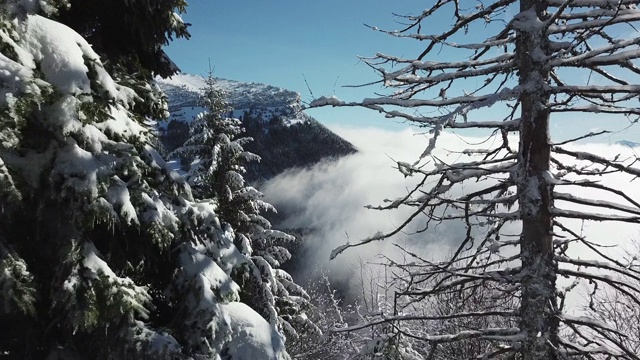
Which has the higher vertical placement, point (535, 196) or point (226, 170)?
point (535, 196)

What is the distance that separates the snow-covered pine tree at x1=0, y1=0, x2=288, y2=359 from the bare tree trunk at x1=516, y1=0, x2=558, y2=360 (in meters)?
2.44

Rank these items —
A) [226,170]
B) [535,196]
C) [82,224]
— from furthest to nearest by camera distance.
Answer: [226,170] → [535,196] → [82,224]

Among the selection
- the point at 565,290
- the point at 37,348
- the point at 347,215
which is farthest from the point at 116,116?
the point at 347,215

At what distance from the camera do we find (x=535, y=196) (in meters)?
3.90

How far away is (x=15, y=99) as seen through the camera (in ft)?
9.79

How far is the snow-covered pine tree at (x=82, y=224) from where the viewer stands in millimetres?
3223

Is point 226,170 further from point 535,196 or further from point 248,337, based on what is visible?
point 535,196

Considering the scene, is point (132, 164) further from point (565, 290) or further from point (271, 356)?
point (565, 290)

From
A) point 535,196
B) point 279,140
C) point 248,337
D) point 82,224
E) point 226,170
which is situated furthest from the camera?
point 279,140

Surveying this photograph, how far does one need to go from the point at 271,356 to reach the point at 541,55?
3.63 m

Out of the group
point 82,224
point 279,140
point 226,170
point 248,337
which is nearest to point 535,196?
point 248,337

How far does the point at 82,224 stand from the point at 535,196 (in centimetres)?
373

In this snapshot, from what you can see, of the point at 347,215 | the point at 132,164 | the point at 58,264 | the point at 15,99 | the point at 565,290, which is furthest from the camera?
the point at 347,215

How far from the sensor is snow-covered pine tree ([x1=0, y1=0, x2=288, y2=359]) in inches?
127
